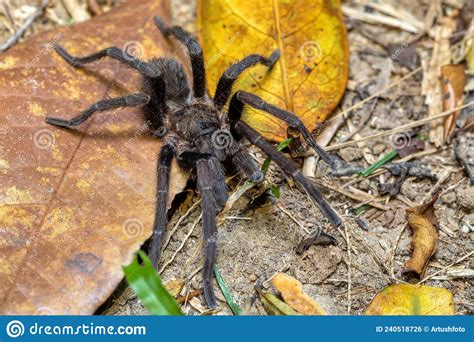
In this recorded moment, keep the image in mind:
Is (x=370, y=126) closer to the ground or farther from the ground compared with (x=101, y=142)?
closer to the ground

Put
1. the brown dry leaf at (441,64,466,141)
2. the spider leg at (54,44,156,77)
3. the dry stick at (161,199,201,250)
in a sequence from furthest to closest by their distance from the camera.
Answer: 1. the brown dry leaf at (441,64,466,141)
2. the spider leg at (54,44,156,77)
3. the dry stick at (161,199,201,250)

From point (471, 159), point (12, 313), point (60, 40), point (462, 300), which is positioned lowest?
point (462, 300)

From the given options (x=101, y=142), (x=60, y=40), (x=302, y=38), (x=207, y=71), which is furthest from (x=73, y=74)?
(x=302, y=38)

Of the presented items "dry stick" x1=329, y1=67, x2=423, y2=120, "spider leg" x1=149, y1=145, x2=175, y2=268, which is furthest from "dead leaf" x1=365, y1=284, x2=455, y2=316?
"dry stick" x1=329, y1=67, x2=423, y2=120

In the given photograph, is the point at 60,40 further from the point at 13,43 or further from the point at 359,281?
the point at 359,281

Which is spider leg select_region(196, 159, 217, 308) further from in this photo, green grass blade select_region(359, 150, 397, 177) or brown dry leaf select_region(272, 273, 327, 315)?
green grass blade select_region(359, 150, 397, 177)

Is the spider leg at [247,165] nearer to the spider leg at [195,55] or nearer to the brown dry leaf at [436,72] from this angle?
the spider leg at [195,55]

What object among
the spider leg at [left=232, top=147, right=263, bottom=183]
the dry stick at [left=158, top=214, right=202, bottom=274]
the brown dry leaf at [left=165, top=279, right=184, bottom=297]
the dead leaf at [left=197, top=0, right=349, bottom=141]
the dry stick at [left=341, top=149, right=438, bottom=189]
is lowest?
the dry stick at [left=341, top=149, right=438, bottom=189]
